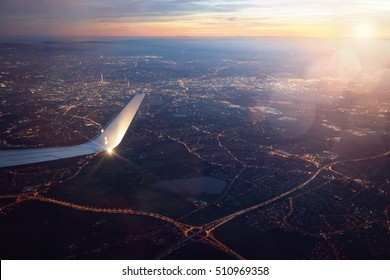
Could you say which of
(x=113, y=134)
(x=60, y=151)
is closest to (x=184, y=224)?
(x=113, y=134)

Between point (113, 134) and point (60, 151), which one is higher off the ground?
point (113, 134)

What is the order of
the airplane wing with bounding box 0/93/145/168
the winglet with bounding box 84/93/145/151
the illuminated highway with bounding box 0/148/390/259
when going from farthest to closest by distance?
1. the illuminated highway with bounding box 0/148/390/259
2. the winglet with bounding box 84/93/145/151
3. the airplane wing with bounding box 0/93/145/168

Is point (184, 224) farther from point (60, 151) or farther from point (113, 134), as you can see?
point (60, 151)

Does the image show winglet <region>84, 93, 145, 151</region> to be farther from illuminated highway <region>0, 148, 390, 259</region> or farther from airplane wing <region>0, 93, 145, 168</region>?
illuminated highway <region>0, 148, 390, 259</region>

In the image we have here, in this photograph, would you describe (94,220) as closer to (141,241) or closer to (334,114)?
(141,241)

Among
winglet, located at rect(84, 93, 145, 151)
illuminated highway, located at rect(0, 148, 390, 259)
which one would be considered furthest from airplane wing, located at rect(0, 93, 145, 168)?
illuminated highway, located at rect(0, 148, 390, 259)

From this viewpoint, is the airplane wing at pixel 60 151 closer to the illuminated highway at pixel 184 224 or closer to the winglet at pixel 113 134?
the winglet at pixel 113 134

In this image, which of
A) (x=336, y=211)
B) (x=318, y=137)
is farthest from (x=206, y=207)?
(x=318, y=137)

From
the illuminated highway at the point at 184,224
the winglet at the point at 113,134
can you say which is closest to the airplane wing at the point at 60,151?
the winglet at the point at 113,134

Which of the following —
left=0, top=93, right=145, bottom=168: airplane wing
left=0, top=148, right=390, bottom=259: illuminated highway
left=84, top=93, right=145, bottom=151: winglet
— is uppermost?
left=84, top=93, right=145, bottom=151: winglet

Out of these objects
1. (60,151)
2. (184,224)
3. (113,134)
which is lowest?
(184,224)

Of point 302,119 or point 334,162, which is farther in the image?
point 302,119
